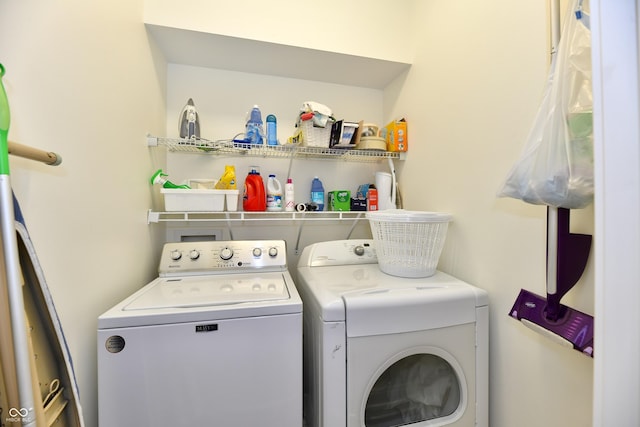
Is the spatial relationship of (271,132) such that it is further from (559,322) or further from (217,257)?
(559,322)

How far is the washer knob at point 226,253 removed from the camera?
1.46 metres

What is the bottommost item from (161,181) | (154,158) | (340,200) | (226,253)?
(226,253)

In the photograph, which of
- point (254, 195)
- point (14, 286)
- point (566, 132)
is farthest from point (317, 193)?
point (14, 286)

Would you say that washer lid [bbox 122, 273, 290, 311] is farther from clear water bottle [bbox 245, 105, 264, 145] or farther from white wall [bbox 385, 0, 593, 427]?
white wall [bbox 385, 0, 593, 427]

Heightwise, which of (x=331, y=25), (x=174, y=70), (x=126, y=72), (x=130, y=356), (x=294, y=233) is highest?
(x=331, y=25)

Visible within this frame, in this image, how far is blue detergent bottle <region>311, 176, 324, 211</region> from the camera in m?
1.85

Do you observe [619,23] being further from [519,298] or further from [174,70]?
[174,70]

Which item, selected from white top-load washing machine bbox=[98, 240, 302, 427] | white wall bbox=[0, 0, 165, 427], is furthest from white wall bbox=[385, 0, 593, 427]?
white wall bbox=[0, 0, 165, 427]

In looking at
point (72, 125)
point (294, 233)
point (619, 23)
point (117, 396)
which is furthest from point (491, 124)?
point (117, 396)

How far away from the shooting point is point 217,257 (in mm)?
1459

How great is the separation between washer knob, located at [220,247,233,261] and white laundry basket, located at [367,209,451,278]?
839 mm

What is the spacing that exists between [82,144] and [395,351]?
1418mm

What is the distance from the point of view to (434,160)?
156 cm

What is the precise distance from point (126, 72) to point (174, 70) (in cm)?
68
